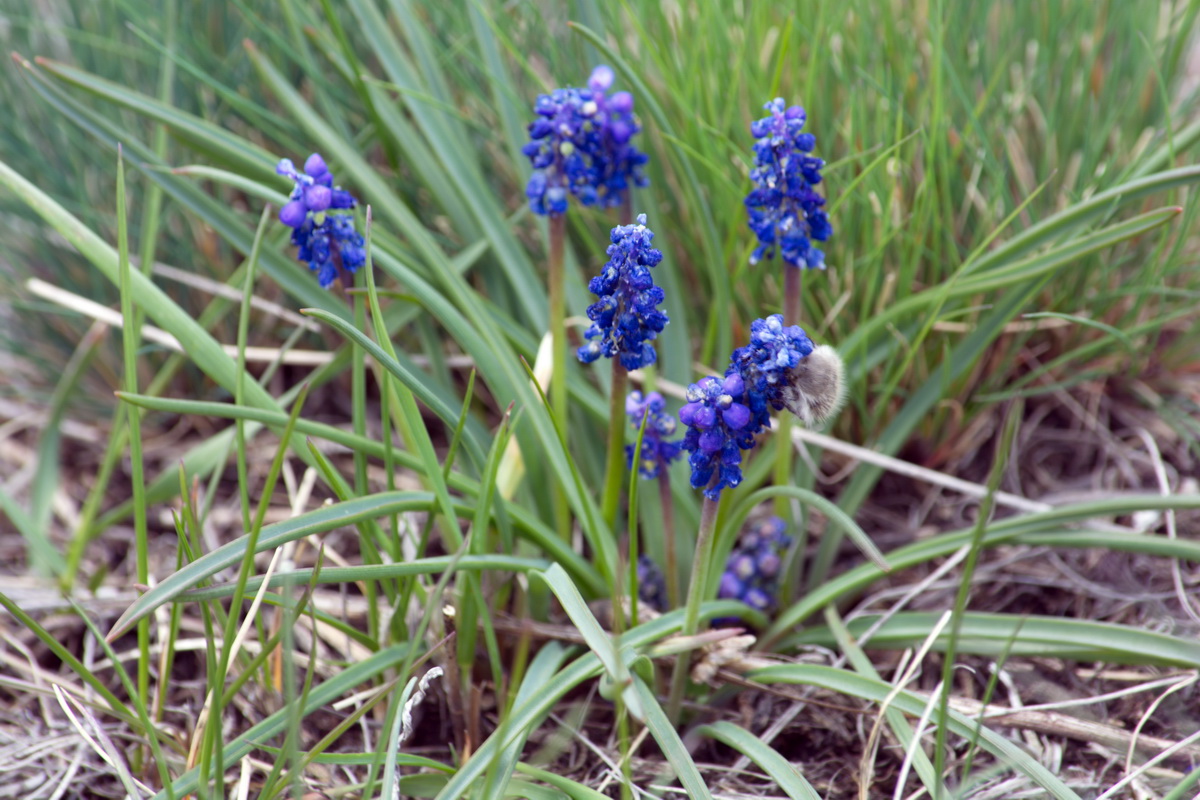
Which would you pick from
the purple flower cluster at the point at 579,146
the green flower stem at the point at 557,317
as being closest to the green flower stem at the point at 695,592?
the green flower stem at the point at 557,317

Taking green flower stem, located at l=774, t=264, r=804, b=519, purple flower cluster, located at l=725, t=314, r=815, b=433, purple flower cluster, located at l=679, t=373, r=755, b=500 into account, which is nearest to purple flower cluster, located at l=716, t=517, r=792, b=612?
green flower stem, located at l=774, t=264, r=804, b=519

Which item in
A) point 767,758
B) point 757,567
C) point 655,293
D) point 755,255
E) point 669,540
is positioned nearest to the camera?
point 655,293

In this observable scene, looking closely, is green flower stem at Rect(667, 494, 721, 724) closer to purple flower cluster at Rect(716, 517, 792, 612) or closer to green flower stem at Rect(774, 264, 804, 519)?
purple flower cluster at Rect(716, 517, 792, 612)

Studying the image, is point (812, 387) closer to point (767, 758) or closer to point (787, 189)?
point (787, 189)

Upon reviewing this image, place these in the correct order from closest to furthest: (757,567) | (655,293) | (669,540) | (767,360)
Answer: (767,360)
(655,293)
(669,540)
(757,567)

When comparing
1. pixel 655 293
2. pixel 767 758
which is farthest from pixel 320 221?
pixel 767 758

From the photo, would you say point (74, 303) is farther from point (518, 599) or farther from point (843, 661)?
point (843, 661)

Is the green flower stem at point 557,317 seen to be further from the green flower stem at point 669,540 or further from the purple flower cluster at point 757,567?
the purple flower cluster at point 757,567
